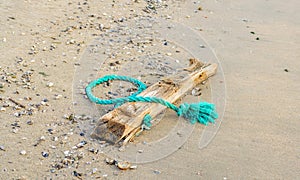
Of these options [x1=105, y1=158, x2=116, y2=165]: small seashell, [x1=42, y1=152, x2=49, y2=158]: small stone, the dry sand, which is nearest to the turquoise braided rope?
the dry sand

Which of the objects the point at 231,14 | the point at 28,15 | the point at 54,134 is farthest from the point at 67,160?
the point at 231,14

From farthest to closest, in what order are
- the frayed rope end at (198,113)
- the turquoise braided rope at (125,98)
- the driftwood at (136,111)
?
the frayed rope end at (198,113) < the turquoise braided rope at (125,98) < the driftwood at (136,111)

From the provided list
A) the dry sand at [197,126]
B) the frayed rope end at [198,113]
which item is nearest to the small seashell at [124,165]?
the dry sand at [197,126]

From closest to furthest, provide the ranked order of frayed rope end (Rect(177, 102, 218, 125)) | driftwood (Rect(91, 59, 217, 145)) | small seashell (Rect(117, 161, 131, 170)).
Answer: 1. small seashell (Rect(117, 161, 131, 170))
2. driftwood (Rect(91, 59, 217, 145))
3. frayed rope end (Rect(177, 102, 218, 125))

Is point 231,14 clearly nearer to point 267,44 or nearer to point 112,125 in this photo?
point 267,44

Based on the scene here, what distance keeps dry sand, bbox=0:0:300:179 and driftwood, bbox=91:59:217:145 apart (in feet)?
0.55

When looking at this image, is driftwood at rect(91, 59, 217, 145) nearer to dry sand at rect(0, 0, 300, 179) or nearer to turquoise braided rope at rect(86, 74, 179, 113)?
turquoise braided rope at rect(86, 74, 179, 113)

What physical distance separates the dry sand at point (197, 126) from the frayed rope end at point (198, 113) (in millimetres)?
117

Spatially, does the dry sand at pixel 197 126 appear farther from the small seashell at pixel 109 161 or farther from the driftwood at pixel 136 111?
the driftwood at pixel 136 111

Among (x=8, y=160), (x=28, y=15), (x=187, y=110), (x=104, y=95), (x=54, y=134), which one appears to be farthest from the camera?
(x=28, y=15)

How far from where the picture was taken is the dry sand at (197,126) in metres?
3.05

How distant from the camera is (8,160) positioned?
301cm

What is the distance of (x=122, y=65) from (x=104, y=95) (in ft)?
2.21

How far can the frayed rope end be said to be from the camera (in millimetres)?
3594
